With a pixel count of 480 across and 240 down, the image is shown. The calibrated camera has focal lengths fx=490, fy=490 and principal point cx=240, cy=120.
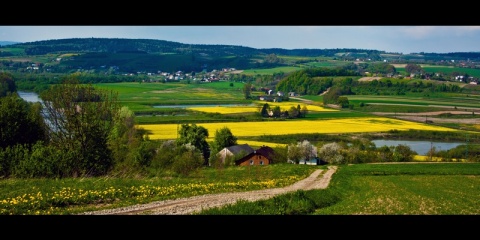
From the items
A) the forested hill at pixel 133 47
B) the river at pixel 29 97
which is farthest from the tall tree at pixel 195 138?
the forested hill at pixel 133 47

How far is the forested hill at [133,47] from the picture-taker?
108 metres

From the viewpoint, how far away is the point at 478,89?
279 feet

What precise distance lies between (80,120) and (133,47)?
128 meters

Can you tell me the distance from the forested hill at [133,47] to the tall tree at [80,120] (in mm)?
80989

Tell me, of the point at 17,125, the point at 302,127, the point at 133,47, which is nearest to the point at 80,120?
the point at 17,125

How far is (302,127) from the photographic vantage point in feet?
183

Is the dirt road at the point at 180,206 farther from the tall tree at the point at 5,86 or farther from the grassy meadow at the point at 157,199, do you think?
the tall tree at the point at 5,86

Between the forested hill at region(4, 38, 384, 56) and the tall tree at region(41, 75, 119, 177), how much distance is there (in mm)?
80989

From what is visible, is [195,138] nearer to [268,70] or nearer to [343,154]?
[343,154]

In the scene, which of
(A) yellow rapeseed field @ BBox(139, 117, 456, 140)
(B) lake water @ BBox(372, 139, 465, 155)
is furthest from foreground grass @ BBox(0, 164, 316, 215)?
(B) lake water @ BBox(372, 139, 465, 155)
